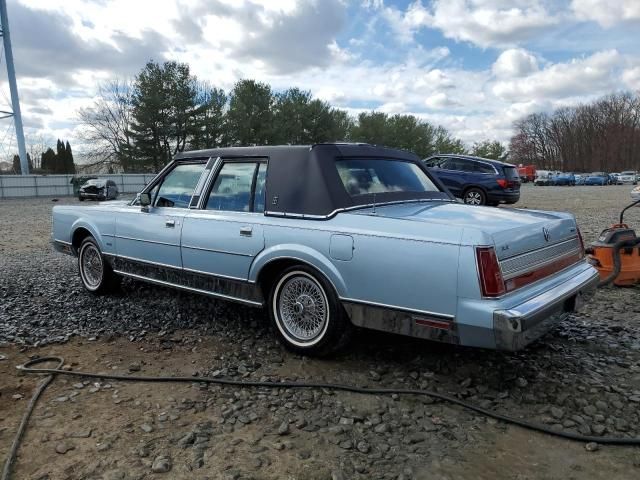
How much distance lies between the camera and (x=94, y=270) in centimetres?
574

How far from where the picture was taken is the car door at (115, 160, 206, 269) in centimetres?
465

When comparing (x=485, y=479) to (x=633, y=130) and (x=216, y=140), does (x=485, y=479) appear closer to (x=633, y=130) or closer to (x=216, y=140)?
(x=216, y=140)

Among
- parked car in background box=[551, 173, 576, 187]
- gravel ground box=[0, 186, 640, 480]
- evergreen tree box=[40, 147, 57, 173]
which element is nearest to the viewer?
gravel ground box=[0, 186, 640, 480]

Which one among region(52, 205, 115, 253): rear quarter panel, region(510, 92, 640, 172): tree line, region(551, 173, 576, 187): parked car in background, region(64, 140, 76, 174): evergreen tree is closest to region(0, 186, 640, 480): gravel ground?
region(52, 205, 115, 253): rear quarter panel

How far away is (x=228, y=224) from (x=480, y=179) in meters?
12.1

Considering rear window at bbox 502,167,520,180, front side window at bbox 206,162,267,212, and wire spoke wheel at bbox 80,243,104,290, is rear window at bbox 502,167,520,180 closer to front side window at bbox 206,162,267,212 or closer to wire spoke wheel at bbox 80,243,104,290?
front side window at bbox 206,162,267,212

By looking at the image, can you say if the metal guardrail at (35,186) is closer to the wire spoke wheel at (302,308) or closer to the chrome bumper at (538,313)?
the wire spoke wheel at (302,308)

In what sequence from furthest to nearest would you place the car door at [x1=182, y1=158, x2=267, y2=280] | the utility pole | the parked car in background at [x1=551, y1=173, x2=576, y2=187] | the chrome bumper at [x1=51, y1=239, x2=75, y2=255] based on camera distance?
the parked car in background at [x1=551, y1=173, x2=576, y2=187], the utility pole, the chrome bumper at [x1=51, y1=239, x2=75, y2=255], the car door at [x1=182, y1=158, x2=267, y2=280]

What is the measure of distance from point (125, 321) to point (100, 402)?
5.35 feet

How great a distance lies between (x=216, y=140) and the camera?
4041 cm

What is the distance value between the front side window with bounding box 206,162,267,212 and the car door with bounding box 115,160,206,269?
28 cm

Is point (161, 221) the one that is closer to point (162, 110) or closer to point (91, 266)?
point (91, 266)

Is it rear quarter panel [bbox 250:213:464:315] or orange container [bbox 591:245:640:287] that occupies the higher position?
rear quarter panel [bbox 250:213:464:315]

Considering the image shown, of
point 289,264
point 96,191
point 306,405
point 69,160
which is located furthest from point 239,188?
point 69,160
